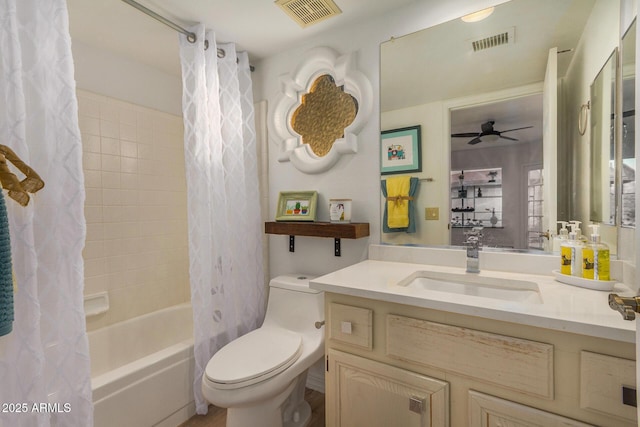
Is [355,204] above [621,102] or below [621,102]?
below

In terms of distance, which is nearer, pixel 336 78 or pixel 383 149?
pixel 383 149

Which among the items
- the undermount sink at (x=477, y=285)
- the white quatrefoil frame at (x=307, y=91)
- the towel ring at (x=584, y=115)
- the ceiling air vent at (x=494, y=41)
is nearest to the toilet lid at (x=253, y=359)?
the undermount sink at (x=477, y=285)

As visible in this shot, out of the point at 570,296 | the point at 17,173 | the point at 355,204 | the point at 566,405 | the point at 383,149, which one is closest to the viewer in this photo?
the point at 566,405

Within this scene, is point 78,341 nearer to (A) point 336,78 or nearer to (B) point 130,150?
(B) point 130,150

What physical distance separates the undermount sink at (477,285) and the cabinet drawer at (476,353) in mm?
193

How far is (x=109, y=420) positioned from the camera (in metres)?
1.34

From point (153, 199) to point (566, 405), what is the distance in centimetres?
240

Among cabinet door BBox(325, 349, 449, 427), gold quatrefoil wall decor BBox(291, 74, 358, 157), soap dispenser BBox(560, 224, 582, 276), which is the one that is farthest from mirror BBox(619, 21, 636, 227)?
gold quatrefoil wall decor BBox(291, 74, 358, 157)

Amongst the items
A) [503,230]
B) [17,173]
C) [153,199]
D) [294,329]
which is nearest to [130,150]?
[153,199]

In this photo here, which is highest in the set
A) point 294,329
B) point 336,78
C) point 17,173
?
point 336,78

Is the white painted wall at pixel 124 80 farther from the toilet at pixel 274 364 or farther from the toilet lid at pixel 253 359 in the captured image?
the toilet lid at pixel 253 359

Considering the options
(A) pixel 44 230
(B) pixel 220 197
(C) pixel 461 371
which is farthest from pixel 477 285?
(A) pixel 44 230

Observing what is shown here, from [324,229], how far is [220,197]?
63 cm

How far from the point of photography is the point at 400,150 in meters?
1.62
